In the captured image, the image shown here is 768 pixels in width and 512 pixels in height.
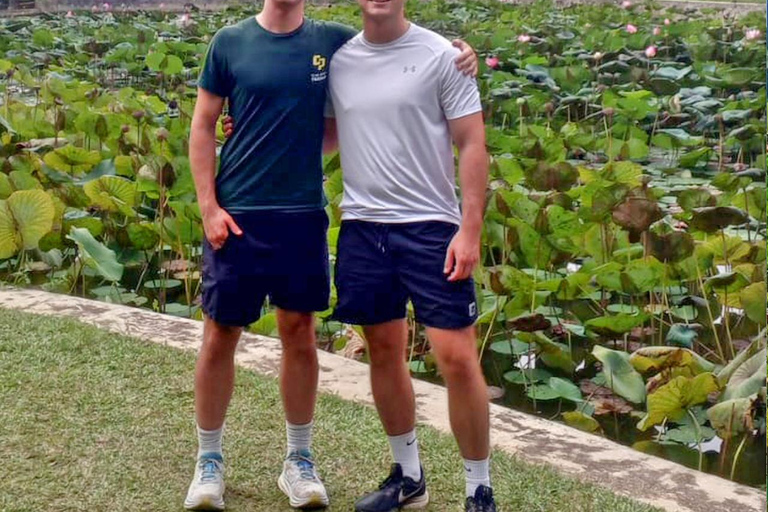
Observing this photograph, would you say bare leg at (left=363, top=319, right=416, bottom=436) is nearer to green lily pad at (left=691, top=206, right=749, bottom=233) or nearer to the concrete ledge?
the concrete ledge

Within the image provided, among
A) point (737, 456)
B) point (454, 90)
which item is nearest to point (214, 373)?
point (454, 90)

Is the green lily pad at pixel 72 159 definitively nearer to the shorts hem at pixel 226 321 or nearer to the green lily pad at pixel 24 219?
the green lily pad at pixel 24 219

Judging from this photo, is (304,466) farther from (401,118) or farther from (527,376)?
(527,376)

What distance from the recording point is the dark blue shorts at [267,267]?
2.51m

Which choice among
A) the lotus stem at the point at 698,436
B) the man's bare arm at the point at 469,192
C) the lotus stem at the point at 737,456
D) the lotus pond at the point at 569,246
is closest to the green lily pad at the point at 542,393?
the lotus pond at the point at 569,246

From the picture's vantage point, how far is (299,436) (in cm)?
274

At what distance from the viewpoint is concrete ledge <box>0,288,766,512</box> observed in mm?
2799

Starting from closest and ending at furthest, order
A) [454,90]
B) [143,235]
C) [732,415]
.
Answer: [454,90] → [732,415] → [143,235]

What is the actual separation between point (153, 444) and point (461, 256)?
111cm

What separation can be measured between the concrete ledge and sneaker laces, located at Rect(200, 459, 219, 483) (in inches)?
28.4

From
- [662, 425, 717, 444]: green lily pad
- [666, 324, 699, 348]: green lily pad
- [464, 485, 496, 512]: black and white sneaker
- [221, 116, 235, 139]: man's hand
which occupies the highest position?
[221, 116, 235, 139]: man's hand

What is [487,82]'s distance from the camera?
8414mm

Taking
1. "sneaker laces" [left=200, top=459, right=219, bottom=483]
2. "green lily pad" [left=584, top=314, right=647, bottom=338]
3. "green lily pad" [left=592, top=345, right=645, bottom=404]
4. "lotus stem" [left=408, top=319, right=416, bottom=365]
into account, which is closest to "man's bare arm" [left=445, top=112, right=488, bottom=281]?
"sneaker laces" [left=200, top=459, right=219, bottom=483]

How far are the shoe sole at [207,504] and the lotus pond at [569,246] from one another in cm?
136
